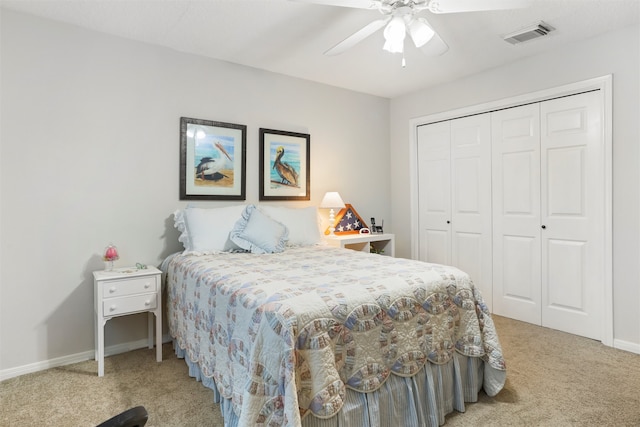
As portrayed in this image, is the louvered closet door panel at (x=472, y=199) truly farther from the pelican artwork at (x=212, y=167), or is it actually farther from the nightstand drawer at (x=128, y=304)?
the nightstand drawer at (x=128, y=304)

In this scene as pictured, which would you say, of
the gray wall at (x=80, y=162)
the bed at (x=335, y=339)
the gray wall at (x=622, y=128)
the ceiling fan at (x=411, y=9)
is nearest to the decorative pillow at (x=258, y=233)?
the bed at (x=335, y=339)

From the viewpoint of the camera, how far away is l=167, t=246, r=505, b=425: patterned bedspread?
57.2 inches

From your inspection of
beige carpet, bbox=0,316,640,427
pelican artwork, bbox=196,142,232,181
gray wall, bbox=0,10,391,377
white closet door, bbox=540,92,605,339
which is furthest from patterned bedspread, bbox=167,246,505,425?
white closet door, bbox=540,92,605,339

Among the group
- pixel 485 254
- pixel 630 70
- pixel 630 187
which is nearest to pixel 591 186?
pixel 630 187

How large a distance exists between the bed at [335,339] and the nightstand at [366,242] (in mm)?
1129

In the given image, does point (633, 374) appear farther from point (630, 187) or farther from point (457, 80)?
point (457, 80)

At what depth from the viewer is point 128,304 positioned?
253 centimetres

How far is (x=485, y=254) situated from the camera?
3762 millimetres

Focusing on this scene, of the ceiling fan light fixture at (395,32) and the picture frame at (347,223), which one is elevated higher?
the ceiling fan light fixture at (395,32)

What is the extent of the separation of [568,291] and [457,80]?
2.32 metres

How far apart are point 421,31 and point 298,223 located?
185cm

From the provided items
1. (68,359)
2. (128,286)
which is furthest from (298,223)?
(68,359)

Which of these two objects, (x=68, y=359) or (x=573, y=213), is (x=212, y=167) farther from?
(x=573, y=213)

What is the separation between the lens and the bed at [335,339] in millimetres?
1467
